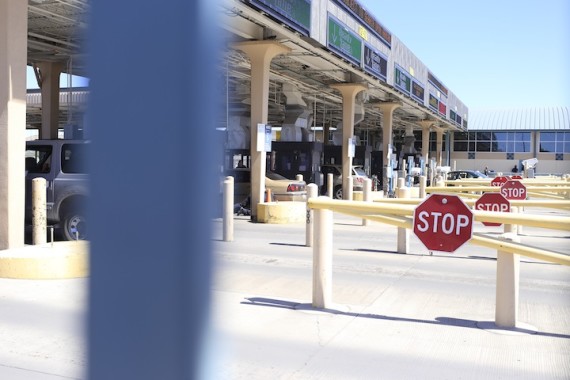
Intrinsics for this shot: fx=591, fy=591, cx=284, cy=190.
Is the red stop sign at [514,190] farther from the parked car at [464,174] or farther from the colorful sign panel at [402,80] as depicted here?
the parked car at [464,174]

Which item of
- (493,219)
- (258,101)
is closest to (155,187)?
(493,219)

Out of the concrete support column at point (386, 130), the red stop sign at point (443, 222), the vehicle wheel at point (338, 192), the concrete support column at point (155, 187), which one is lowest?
the vehicle wheel at point (338, 192)

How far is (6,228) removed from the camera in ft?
30.1

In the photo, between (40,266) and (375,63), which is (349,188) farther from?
(40,266)

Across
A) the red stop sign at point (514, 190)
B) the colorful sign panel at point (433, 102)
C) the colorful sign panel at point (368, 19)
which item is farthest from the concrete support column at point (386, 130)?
the red stop sign at point (514, 190)

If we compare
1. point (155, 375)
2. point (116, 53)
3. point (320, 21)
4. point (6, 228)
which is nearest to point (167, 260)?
point (155, 375)

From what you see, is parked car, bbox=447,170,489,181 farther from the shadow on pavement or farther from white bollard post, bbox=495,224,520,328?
white bollard post, bbox=495,224,520,328

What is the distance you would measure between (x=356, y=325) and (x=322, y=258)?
0.83 metres

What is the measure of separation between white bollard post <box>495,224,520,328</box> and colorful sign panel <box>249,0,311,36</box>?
28.3 feet

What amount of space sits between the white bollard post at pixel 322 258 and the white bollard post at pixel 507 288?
5.60 feet

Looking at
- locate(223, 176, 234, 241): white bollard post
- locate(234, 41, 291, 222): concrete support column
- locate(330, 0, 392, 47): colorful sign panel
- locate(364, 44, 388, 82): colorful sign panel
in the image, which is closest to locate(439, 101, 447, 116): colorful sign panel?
locate(330, 0, 392, 47): colorful sign panel

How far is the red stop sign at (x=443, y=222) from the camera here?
550 centimetres

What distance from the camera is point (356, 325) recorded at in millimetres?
5777

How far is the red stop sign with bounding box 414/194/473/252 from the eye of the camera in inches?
216
